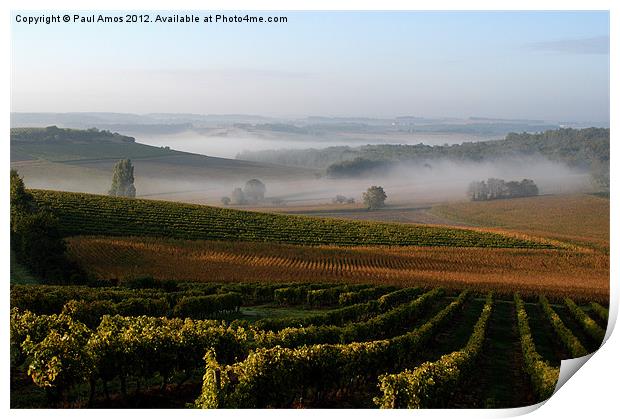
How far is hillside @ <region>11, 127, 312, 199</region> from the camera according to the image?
1597cm

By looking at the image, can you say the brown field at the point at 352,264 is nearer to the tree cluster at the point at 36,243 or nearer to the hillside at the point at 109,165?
the tree cluster at the point at 36,243

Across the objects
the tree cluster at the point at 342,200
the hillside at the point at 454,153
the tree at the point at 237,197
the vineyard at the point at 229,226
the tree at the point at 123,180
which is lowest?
the vineyard at the point at 229,226

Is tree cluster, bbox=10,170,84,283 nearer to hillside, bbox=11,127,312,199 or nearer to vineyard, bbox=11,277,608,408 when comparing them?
hillside, bbox=11,127,312,199

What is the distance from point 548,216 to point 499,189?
6.91 ft

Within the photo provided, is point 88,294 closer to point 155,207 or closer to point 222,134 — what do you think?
point 222,134

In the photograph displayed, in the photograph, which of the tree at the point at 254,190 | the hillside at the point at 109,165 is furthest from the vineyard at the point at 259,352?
the tree at the point at 254,190

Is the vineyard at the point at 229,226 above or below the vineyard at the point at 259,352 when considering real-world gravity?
above

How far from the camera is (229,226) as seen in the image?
64.1ft

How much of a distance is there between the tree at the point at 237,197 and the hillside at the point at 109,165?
0.43 m

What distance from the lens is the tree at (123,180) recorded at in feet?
56.7

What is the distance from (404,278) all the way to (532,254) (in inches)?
164

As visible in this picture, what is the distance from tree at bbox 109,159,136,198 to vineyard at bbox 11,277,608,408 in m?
3.30

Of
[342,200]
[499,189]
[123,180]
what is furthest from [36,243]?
[499,189]

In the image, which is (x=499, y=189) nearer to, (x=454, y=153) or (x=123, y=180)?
(x=454, y=153)
